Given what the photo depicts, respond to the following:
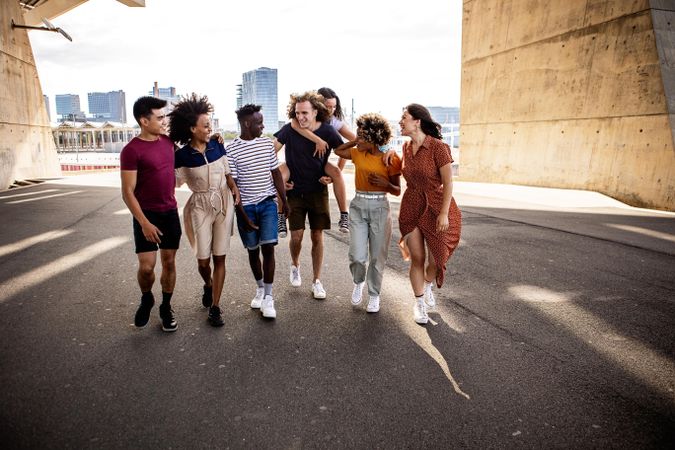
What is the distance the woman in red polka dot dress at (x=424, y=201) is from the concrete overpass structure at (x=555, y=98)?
411 inches

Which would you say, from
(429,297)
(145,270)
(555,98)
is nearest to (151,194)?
(145,270)

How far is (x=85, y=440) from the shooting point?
8.03 feet

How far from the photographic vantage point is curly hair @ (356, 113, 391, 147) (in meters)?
4.06

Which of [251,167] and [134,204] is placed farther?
[251,167]

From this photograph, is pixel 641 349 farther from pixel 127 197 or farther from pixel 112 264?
pixel 112 264

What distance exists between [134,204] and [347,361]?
6.92 feet

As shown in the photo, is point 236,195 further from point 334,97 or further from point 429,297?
point 429,297

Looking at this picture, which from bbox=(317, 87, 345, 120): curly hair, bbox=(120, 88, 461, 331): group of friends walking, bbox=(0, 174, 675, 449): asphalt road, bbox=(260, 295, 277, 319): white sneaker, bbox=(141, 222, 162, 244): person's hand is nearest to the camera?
bbox=(0, 174, 675, 449): asphalt road

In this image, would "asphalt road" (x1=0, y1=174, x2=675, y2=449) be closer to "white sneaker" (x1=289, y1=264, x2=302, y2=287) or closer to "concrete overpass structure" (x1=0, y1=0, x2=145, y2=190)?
"white sneaker" (x1=289, y1=264, x2=302, y2=287)

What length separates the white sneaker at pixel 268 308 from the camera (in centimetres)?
419

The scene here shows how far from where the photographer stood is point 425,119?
400 centimetres

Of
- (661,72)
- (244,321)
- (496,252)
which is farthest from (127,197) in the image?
(661,72)

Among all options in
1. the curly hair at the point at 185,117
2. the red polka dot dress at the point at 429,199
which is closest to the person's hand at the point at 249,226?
the curly hair at the point at 185,117

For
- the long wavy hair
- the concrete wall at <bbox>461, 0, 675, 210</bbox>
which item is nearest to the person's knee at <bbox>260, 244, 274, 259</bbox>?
the long wavy hair
